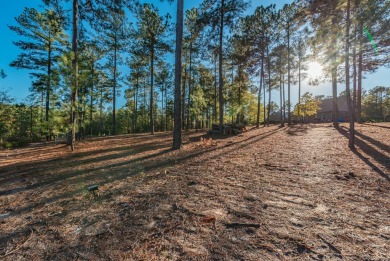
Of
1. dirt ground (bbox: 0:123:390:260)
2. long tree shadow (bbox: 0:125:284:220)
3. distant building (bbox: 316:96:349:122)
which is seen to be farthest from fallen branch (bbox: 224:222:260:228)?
distant building (bbox: 316:96:349:122)

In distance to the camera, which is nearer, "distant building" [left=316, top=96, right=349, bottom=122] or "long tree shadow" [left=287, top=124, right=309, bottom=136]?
"long tree shadow" [left=287, top=124, right=309, bottom=136]

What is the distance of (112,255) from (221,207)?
160 cm

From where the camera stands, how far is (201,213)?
2725 millimetres

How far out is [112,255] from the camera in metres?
1.95

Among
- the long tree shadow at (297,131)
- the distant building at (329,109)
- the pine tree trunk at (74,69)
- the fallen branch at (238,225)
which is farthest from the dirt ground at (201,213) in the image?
the distant building at (329,109)

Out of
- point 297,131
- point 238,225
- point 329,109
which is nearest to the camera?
point 238,225

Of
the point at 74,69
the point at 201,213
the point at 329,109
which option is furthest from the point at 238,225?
the point at 329,109

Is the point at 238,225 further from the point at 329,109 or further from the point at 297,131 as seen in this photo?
the point at 329,109

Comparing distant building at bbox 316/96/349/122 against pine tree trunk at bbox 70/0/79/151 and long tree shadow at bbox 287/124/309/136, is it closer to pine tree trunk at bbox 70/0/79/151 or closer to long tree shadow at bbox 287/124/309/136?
long tree shadow at bbox 287/124/309/136

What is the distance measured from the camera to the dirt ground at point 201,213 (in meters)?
1.99

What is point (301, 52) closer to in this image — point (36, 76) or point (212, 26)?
point (212, 26)

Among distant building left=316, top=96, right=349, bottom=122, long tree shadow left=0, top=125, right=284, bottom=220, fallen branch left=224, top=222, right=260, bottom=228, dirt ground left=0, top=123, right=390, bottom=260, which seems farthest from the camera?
distant building left=316, top=96, right=349, bottom=122

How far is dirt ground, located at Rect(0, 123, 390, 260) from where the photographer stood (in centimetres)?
199

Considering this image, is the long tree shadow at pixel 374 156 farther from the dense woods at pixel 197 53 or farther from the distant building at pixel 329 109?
the distant building at pixel 329 109
